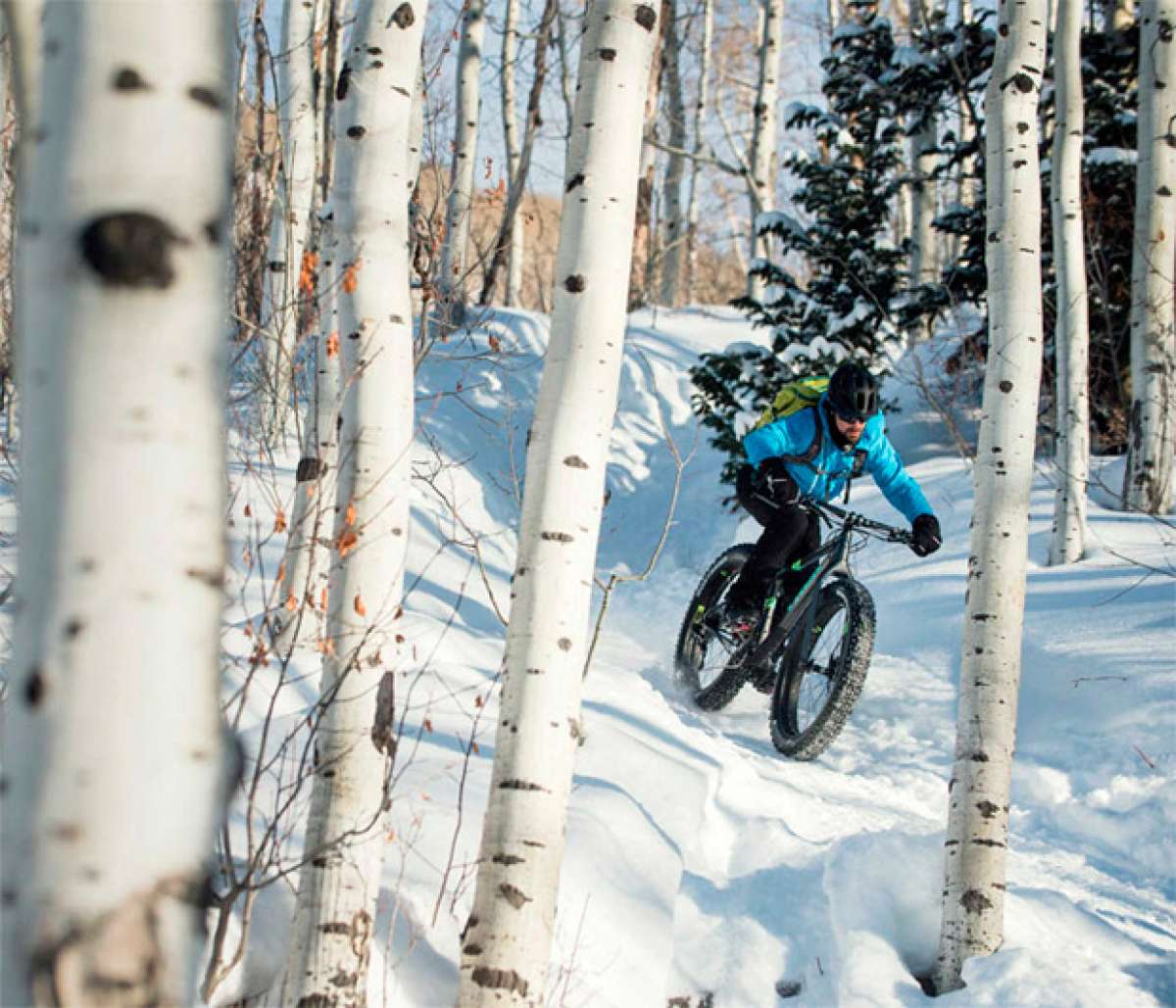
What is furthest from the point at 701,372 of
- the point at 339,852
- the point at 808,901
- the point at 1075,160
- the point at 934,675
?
the point at 339,852

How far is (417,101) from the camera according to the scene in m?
6.12

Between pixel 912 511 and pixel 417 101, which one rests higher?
pixel 417 101

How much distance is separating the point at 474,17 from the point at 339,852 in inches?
505

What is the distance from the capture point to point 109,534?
3.35 feet

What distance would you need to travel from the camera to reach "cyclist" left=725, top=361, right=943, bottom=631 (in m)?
5.76

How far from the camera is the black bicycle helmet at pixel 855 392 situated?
5559 millimetres

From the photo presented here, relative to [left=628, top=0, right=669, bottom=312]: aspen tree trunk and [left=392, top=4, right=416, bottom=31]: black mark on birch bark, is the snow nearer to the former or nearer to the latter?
[left=392, top=4, right=416, bottom=31]: black mark on birch bark

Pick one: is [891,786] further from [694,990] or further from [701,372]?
[701,372]

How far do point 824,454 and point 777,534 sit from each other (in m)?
0.54

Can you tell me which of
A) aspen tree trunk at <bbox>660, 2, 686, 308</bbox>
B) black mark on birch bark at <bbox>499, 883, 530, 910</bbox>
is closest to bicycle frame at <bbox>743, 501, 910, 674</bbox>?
black mark on birch bark at <bbox>499, 883, 530, 910</bbox>

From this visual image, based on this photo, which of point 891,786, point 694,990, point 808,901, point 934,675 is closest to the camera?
point 694,990

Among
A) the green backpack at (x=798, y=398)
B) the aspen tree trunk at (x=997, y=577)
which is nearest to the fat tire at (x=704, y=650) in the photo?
the green backpack at (x=798, y=398)

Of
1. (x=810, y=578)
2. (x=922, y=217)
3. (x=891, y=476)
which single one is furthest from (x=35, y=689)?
(x=922, y=217)

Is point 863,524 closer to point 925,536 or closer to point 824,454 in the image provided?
point 925,536
